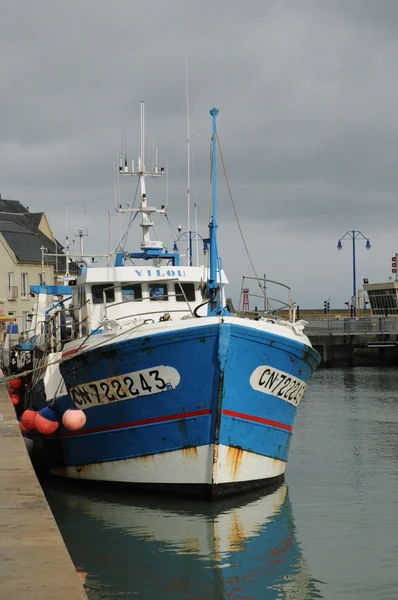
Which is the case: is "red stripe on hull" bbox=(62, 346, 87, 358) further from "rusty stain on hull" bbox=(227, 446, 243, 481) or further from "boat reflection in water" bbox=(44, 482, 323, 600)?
"rusty stain on hull" bbox=(227, 446, 243, 481)

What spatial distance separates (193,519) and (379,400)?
21307 mm

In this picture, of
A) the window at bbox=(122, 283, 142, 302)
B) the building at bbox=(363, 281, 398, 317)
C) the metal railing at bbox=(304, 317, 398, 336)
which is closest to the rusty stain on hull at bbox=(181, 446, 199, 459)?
the window at bbox=(122, 283, 142, 302)

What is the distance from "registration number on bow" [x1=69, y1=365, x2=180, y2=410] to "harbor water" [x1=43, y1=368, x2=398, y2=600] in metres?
1.76

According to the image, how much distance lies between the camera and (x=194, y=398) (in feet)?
42.3

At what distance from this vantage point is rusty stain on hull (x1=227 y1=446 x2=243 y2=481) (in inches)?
522

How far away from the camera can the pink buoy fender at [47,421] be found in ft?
49.7

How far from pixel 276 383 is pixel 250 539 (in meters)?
2.84

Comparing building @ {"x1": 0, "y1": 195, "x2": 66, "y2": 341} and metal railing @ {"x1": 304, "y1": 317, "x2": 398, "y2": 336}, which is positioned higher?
building @ {"x1": 0, "y1": 195, "x2": 66, "y2": 341}

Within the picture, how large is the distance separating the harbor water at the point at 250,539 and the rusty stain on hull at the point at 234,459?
543 mm

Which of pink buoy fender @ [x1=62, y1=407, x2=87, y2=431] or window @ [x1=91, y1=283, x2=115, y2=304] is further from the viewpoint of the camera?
window @ [x1=91, y1=283, x2=115, y2=304]

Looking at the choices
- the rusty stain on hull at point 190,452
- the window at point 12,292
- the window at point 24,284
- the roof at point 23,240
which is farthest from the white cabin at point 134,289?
the roof at point 23,240

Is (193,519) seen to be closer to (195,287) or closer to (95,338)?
(95,338)

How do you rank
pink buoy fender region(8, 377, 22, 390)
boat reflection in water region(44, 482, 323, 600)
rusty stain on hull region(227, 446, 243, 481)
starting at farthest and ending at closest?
pink buoy fender region(8, 377, 22, 390)
rusty stain on hull region(227, 446, 243, 481)
boat reflection in water region(44, 482, 323, 600)

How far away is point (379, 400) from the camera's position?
3269cm
